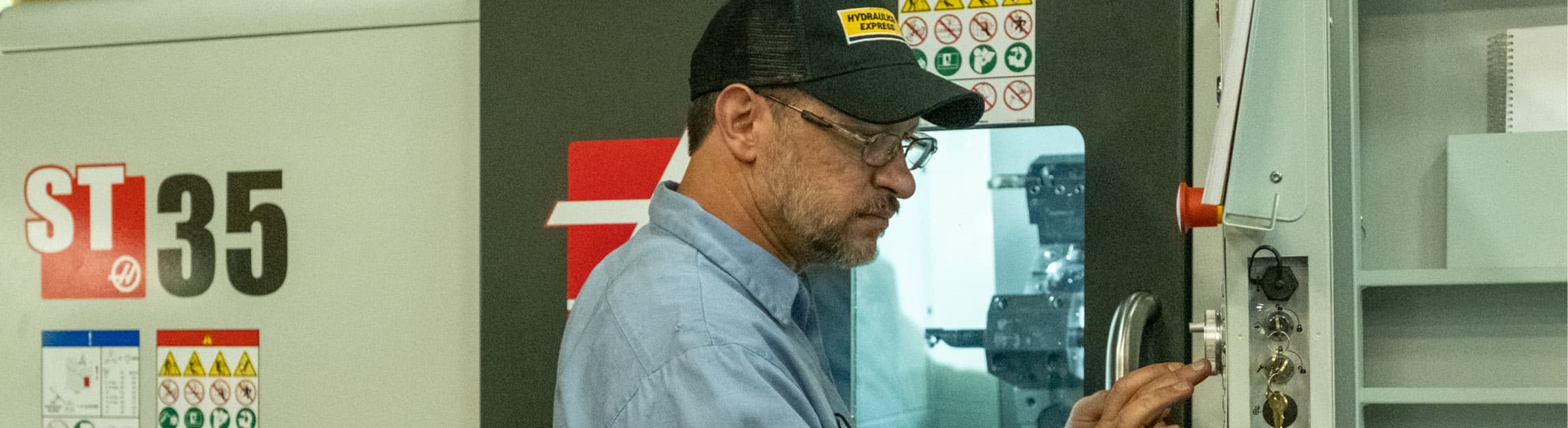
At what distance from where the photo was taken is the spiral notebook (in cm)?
128

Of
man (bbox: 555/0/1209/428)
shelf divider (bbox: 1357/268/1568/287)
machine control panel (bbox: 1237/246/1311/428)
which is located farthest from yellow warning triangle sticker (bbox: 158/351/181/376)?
shelf divider (bbox: 1357/268/1568/287)

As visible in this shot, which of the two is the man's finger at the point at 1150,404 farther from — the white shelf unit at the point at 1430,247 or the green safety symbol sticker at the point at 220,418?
the green safety symbol sticker at the point at 220,418

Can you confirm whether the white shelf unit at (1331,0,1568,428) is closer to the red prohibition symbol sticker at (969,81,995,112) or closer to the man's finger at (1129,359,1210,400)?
the man's finger at (1129,359,1210,400)

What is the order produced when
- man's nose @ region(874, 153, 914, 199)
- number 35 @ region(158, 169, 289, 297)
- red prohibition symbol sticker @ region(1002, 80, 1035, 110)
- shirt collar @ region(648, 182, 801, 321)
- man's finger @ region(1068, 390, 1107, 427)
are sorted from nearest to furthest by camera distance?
shirt collar @ region(648, 182, 801, 321)
man's nose @ region(874, 153, 914, 199)
man's finger @ region(1068, 390, 1107, 427)
red prohibition symbol sticker @ region(1002, 80, 1035, 110)
number 35 @ region(158, 169, 289, 297)

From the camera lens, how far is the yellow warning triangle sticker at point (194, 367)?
2.09m

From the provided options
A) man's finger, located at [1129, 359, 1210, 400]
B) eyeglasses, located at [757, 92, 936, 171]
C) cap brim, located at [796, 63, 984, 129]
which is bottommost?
man's finger, located at [1129, 359, 1210, 400]

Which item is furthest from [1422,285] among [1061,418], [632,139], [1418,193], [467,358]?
[467,358]

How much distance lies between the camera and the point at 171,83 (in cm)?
212

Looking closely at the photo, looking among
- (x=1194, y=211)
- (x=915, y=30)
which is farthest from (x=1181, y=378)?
(x=915, y=30)

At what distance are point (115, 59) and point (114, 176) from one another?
192mm

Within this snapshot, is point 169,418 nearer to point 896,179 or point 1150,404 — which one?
point 896,179

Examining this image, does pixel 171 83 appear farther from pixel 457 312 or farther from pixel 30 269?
pixel 457 312

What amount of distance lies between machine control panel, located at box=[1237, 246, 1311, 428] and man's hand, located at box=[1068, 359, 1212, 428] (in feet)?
0.19

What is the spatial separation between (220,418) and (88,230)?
0.39 metres
